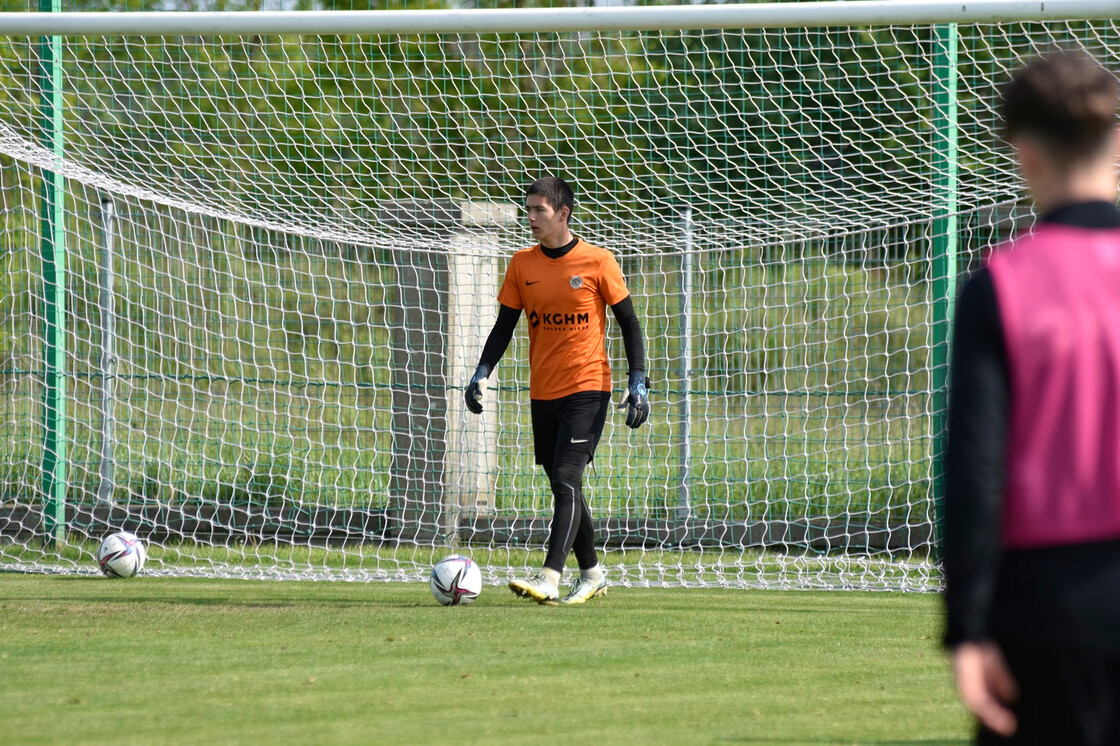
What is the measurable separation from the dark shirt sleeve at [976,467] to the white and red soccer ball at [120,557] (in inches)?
247

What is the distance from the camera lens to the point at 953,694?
4434mm

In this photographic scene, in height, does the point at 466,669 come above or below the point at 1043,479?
below

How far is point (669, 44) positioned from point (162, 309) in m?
5.32

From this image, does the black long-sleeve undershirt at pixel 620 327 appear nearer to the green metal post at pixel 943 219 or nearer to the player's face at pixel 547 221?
the player's face at pixel 547 221

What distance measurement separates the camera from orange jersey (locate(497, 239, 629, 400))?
6531 mm

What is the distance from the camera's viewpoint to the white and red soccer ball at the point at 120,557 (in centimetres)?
731

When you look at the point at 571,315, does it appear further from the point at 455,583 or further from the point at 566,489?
the point at 455,583

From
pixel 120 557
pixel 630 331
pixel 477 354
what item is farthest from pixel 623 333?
pixel 120 557

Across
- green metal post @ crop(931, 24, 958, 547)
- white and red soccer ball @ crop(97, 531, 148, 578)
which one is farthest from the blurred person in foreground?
white and red soccer ball @ crop(97, 531, 148, 578)

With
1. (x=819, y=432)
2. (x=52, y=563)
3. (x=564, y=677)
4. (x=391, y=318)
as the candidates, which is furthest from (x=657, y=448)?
(x=564, y=677)

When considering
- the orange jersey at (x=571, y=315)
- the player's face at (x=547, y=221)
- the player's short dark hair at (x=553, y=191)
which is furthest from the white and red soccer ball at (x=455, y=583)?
the player's short dark hair at (x=553, y=191)

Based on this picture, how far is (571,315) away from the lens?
658cm

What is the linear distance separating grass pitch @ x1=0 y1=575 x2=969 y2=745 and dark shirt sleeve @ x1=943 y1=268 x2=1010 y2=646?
2.05 meters

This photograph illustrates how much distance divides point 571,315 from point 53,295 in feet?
12.3
